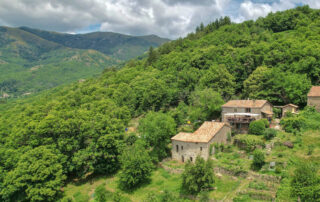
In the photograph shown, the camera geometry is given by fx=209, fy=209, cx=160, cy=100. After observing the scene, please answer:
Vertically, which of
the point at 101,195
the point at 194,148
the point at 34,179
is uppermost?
the point at 194,148

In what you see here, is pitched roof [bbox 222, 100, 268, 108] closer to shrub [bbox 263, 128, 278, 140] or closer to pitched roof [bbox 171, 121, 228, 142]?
shrub [bbox 263, 128, 278, 140]

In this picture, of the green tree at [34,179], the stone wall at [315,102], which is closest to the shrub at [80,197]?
the green tree at [34,179]

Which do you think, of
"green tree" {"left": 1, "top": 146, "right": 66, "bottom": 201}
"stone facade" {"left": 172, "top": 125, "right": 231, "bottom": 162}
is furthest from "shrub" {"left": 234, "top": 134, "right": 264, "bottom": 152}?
"green tree" {"left": 1, "top": 146, "right": 66, "bottom": 201}

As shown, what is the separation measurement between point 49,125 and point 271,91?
48988mm

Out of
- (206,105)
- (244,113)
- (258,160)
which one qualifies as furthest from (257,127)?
(206,105)

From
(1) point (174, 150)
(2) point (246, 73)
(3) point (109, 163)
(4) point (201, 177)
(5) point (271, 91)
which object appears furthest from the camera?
(2) point (246, 73)

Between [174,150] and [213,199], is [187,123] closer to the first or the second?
[174,150]

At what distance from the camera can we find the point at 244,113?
41531 mm

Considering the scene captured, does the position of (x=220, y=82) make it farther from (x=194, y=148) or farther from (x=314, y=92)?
(x=194, y=148)

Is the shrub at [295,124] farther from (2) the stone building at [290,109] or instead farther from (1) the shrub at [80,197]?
(1) the shrub at [80,197]

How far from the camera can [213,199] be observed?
2594cm

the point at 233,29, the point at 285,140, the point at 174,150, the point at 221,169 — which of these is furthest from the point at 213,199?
the point at 233,29

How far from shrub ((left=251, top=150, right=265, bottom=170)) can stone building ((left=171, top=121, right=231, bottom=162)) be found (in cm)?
783

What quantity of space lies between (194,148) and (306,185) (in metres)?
17.8
